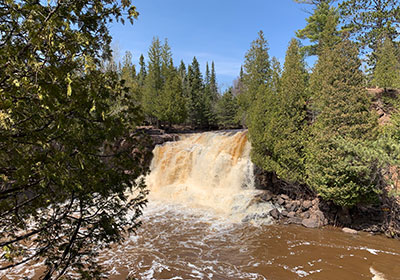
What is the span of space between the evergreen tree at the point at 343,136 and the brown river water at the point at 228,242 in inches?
82.9

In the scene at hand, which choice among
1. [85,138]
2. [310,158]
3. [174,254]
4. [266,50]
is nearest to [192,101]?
[266,50]

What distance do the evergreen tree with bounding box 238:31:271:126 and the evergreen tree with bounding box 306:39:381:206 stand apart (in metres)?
14.6

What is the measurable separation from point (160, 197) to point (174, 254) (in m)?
6.77

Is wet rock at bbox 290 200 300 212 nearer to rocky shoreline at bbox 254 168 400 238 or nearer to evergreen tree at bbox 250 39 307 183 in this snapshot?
rocky shoreline at bbox 254 168 400 238

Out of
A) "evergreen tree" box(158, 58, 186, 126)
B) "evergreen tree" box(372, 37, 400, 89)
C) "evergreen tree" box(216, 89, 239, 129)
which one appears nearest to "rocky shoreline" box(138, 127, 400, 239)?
"evergreen tree" box(372, 37, 400, 89)

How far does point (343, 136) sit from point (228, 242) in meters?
6.25

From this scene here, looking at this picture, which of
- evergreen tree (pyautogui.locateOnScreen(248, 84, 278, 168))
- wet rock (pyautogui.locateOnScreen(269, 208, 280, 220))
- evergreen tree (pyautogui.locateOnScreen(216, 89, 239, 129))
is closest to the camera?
wet rock (pyautogui.locateOnScreen(269, 208, 280, 220))

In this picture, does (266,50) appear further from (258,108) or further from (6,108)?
(6,108)

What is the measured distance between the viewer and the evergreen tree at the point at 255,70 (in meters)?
→ 25.2

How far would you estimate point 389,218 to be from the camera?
949cm

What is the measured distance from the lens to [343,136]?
8891 mm

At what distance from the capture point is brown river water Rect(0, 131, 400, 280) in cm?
680

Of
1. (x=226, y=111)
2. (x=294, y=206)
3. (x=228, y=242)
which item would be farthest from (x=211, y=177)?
(x=226, y=111)

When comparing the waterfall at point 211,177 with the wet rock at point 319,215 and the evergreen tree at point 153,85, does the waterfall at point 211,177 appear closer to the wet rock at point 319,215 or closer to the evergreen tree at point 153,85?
the wet rock at point 319,215
